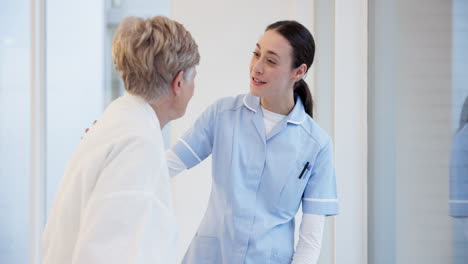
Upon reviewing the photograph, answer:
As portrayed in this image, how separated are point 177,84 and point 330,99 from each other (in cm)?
162

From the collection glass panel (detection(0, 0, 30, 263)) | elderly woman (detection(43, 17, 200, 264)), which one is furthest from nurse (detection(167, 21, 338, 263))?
glass panel (detection(0, 0, 30, 263))

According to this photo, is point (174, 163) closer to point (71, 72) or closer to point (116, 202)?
point (116, 202)

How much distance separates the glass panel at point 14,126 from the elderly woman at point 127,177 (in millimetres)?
2346

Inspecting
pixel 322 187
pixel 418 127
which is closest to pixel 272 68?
pixel 322 187

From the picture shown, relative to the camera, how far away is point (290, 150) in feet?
6.08

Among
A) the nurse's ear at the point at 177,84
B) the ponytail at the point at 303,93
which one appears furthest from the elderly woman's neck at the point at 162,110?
the ponytail at the point at 303,93

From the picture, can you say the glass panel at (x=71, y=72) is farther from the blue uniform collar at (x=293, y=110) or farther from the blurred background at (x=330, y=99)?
the blue uniform collar at (x=293, y=110)

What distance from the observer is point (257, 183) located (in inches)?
72.0

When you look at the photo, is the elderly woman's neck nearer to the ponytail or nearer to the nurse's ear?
the nurse's ear

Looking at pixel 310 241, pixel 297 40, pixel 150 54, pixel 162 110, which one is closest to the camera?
pixel 150 54

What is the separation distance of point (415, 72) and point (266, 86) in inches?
21.8

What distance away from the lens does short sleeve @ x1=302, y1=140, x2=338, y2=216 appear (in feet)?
5.97

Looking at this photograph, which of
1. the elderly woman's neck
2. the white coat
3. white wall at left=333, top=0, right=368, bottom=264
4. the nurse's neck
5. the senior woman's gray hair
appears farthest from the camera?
white wall at left=333, top=0, right=368, bottom=264

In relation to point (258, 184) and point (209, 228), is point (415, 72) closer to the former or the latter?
point (258, 184)
